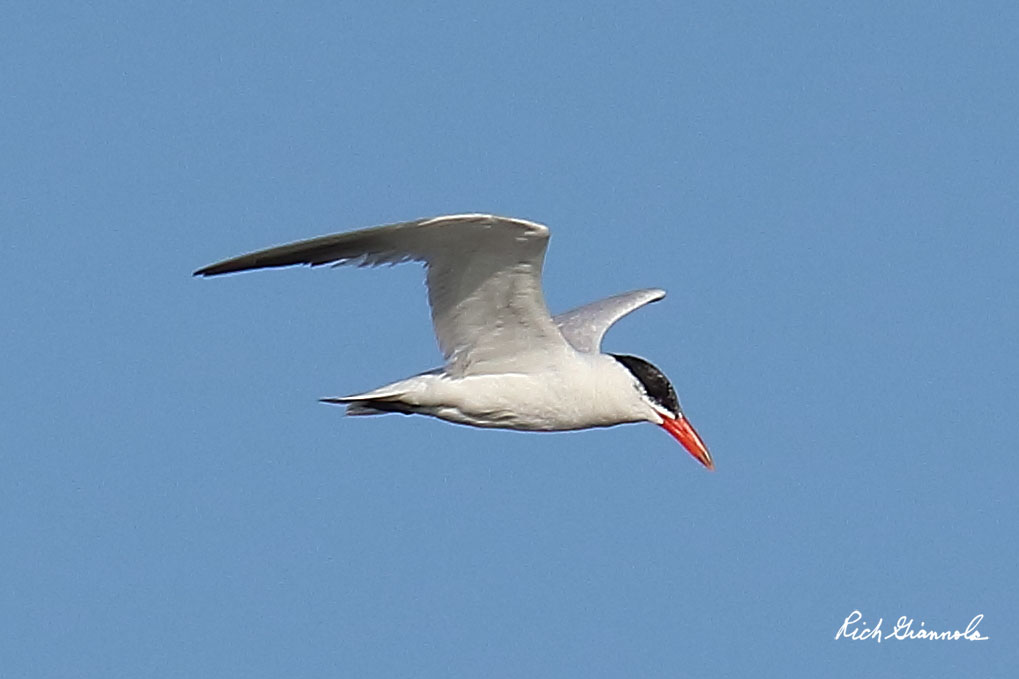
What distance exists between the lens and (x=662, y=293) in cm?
1274

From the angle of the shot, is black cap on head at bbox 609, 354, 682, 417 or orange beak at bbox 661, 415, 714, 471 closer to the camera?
black cap on head at bbox 609, 354, 682, 417

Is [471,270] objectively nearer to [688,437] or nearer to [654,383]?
[654,383]

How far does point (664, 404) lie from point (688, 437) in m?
0.28

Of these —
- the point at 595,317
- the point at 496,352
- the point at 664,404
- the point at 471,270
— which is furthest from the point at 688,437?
the point at 471,270

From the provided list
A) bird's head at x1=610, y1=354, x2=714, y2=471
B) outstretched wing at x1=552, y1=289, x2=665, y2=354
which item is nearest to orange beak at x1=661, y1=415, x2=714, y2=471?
bird's head at x1=610, y1=354, x2=714, y2=471

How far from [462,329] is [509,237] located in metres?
0.99

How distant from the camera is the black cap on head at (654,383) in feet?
34.7

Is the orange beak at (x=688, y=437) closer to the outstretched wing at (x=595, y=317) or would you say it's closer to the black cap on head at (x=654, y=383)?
the black cap on head at (x=654, y=383)

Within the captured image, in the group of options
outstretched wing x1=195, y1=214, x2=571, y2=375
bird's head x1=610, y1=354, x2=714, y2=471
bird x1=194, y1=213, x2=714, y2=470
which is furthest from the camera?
bird's head x1=610, y1=354, x2=714, y2=471

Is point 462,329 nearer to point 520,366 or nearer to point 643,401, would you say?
Result: point 520,366

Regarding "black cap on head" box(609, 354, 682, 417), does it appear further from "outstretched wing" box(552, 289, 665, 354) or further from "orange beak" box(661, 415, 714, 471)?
"outstretched wing" box(552, 289, 665, 354)

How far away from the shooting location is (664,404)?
10641mm

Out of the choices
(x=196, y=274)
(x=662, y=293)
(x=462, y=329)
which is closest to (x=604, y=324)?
(x=662, y=293)

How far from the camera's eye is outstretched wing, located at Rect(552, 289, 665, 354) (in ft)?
37.8
